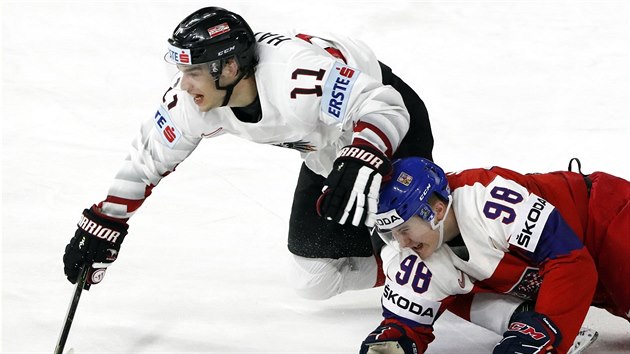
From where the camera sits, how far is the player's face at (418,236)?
347 cm

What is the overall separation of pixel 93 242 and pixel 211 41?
810mm

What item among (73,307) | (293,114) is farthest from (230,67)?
(73,307)

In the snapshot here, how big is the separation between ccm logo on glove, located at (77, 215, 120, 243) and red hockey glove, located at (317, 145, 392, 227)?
34.8 inches

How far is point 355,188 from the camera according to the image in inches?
129

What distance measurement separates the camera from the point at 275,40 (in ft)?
12.6

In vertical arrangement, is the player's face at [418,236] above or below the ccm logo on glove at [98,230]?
above

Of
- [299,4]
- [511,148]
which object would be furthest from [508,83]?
[299,4]

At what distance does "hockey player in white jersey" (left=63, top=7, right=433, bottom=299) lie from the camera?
3557mm

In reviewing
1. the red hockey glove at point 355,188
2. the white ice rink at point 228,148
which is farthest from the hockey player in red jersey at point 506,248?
the white ice rink at point 228,148

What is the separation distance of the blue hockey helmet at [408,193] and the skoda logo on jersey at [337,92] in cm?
29

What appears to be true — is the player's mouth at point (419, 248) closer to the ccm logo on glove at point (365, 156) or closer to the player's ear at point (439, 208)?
the player's ear at point (439, 208)

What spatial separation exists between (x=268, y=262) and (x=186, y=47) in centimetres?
131

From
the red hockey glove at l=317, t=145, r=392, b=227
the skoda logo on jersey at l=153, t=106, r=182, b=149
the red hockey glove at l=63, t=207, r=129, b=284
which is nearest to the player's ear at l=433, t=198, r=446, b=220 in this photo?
the red hockey glove at l=317, t=145, r=392, b=227

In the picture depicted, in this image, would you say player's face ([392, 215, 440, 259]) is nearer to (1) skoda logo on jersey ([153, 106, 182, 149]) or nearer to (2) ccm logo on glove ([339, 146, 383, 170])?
(2) ccm logo on glove ([339, 146, 383, 170])
